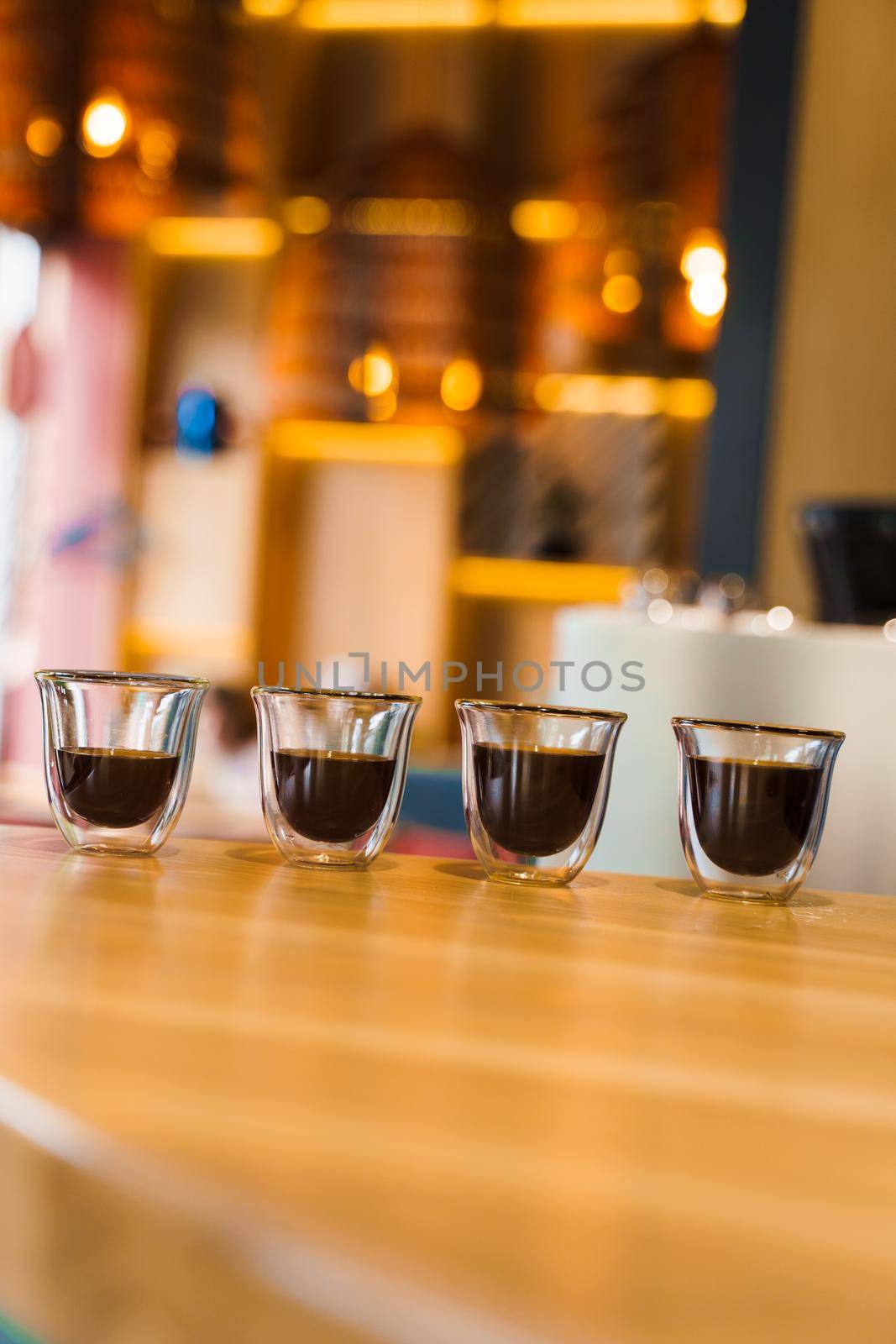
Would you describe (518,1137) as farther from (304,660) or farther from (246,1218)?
(304,660)

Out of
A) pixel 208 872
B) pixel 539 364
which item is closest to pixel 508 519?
pixel 539 364

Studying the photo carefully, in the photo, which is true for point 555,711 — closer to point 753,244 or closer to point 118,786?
point 118,786

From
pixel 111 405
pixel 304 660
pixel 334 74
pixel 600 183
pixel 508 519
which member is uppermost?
pixel 334 74

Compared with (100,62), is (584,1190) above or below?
below

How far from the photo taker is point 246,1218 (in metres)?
0.28

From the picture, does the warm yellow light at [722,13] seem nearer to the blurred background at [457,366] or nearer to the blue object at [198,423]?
the blurred background at [457,366]

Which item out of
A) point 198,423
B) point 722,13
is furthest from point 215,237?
point 722,13

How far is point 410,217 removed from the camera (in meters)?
3.55

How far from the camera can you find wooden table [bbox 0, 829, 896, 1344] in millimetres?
258

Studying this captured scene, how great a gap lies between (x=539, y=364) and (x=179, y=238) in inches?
59.6

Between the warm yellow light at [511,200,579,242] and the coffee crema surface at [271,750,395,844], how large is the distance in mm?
4017

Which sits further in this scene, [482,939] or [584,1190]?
[482,939]

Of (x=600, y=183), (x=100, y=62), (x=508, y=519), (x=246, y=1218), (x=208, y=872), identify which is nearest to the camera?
(x=246, y=1218)

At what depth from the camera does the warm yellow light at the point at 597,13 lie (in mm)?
4402
